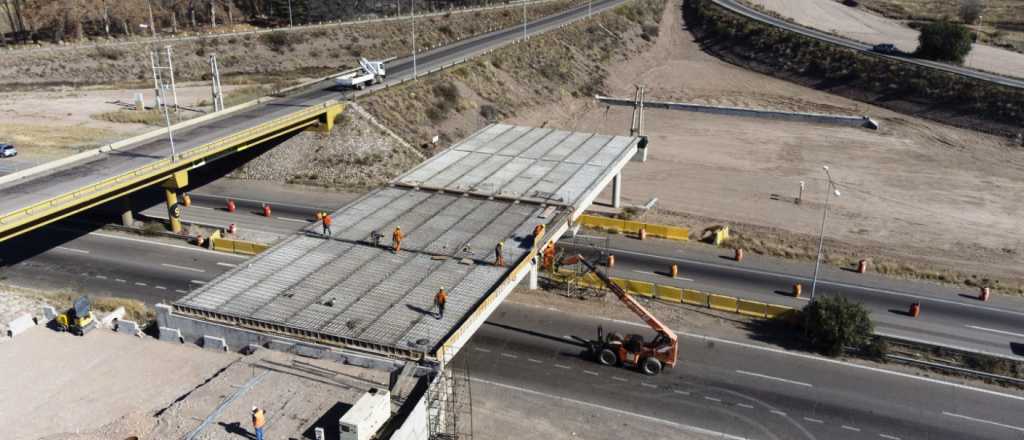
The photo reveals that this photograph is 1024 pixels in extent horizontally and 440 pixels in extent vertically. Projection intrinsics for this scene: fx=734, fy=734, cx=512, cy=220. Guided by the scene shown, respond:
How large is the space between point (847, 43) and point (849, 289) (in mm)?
71759

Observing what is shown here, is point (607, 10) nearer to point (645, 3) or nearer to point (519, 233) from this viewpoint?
point (645, 3)

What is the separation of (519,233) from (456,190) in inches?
283

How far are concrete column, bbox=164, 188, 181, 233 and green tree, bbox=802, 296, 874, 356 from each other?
39.1 metres

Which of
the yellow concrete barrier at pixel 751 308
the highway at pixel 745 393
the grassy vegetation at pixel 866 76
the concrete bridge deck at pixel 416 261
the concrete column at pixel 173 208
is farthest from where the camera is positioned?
the grassy vegetation at pixel 866 76

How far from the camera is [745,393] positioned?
106 ft

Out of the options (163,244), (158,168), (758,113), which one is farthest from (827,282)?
(758,113)

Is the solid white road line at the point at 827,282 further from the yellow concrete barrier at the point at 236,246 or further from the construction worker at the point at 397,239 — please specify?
the yellow concrete barrier at the point at 236,246

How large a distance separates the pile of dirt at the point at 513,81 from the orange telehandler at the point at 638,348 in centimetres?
Result: 3662

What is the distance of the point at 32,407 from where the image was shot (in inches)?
923

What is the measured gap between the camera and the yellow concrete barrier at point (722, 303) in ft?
130

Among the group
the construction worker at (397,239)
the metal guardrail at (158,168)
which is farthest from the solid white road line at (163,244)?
the construction worker at (397,239)

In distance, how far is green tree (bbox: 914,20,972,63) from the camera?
9231 centimetres

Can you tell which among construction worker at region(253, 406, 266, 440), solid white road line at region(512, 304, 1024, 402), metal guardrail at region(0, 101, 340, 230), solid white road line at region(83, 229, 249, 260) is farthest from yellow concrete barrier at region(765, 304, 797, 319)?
metal guardrail at region(0, 101, 340, 230)

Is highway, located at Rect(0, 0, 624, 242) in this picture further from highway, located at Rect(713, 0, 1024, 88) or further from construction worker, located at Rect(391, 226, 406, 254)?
highway, located at Rect(713, 0, 1024, 88)
